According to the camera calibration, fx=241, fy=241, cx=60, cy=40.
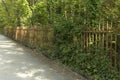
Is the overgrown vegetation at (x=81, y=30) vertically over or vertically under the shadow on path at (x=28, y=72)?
over

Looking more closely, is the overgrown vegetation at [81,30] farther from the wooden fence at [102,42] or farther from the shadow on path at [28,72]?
the shadow on path at [28,72]

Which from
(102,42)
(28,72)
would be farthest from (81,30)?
(28,72)

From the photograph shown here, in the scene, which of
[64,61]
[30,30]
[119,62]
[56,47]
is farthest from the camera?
[30,30]

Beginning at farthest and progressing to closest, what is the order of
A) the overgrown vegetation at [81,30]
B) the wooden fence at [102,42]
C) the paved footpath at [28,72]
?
the paved footpath at [28,72] < the overgrown vegetation at [81,30] < the wooden fence at [102,42]

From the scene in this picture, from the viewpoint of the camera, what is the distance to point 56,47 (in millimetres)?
12422

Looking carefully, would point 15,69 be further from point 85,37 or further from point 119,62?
point 119,62

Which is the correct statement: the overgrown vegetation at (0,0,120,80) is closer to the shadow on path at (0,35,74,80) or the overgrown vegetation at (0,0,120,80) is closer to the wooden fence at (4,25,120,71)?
the wooden fence at (4,25,120,71)

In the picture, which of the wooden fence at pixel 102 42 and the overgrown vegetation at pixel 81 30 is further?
the overgrown vegetation at pixel 81 30

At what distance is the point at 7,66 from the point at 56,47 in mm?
2936

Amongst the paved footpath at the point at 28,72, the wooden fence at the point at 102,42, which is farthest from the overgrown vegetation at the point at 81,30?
the paved footpath at the point at 28,72

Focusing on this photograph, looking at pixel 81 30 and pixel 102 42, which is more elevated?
pixel 81 30

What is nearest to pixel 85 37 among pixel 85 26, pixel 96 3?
pixel 85 26

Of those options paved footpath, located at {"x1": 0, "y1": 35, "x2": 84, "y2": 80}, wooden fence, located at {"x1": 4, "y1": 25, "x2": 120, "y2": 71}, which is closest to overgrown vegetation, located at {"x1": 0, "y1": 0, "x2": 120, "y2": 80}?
wooden fence, located at {"x1": 4, "y1": 25, "x2": 120, "y2": 71}

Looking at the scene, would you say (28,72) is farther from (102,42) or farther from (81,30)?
(102,42)
